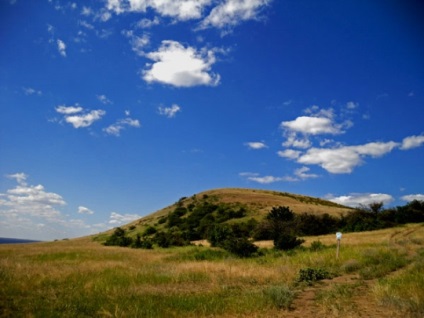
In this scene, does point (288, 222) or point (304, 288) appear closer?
point (304, 288)

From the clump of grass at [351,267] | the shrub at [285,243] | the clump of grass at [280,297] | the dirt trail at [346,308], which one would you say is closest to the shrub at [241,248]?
the shrub at [285,243]

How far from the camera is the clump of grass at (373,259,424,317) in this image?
8778 millimetres

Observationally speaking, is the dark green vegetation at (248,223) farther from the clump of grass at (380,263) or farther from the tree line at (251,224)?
the clump of grass at (380,263)

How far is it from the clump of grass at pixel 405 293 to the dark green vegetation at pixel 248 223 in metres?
15.7

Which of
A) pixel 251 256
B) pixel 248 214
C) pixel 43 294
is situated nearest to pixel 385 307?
pixel 43 294

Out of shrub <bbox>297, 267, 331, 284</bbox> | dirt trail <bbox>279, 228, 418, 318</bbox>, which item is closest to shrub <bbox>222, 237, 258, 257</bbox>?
shrub <bbox>297, 267, 331, 284</bbox>

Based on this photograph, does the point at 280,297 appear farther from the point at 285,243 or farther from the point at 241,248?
the point at 285,243

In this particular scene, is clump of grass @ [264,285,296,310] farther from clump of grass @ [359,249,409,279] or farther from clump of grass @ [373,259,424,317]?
clump of grass @ [359,249,409,279]

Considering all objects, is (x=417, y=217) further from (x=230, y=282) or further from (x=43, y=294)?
(x=43, y=294)

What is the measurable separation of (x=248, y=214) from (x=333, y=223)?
41.4 ft

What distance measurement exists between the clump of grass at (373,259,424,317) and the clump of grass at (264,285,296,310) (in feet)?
8.21

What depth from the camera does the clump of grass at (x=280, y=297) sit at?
31.7 ft

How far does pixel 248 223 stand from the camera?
4694cm

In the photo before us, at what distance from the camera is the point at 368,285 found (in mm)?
12891
